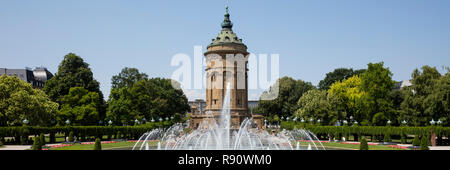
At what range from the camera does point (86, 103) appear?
45.7 m

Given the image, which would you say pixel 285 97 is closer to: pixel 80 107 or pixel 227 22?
pixel 227 22

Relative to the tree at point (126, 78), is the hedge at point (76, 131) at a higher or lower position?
lower

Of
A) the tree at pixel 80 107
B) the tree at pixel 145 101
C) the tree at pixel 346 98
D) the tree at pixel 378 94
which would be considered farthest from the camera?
the tree at pixel 346 98

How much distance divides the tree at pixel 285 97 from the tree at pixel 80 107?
39906 millimetres

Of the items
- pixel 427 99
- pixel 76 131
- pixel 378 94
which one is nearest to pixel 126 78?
pixel 76 131

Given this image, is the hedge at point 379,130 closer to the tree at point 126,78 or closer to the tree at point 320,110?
the tree at point 320,110

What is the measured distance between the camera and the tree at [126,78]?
71312 mm

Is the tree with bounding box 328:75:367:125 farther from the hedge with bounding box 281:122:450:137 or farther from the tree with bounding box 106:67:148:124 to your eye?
the tree with bounding box 106:67:148:124

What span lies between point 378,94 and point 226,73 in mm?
26783

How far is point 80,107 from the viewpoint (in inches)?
1745

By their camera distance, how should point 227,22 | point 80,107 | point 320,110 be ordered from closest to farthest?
point 80,107 < point 320,110 < point 227,22

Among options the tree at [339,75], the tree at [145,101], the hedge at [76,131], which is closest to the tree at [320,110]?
the tree at [339,75]
